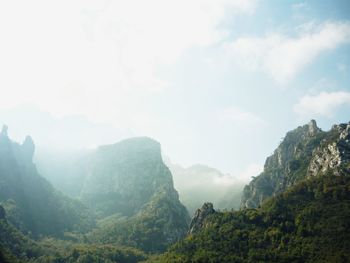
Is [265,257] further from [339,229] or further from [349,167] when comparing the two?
[349,167]

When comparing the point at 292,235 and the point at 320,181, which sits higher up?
the point at 320,181

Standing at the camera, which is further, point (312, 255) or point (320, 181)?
point (320, 181)

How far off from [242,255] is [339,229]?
114ft

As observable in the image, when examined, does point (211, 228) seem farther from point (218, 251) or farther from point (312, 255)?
point (312, 255)

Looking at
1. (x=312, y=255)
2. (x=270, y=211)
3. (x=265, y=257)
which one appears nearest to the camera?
(x=312, y=255)

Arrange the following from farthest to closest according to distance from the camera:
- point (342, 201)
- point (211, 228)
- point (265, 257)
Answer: point (211, 228) < point (342, 201) < point (265, 257)

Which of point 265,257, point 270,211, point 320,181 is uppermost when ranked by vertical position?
point 320,181

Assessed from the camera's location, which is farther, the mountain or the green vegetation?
the mountain

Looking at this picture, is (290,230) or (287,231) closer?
(290,230)

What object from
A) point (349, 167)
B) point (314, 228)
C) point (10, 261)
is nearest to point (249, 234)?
point (314, 228)

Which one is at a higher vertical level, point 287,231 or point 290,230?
point 290,230

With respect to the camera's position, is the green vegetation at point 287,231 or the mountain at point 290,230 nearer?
the green vegetation at point 287,231

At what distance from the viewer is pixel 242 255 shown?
160750mm

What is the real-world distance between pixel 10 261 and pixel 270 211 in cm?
10249
